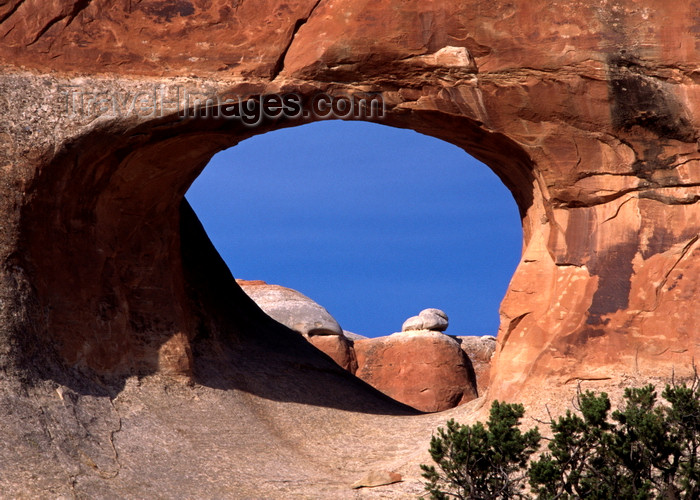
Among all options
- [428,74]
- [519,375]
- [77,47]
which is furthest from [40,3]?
[519,375]

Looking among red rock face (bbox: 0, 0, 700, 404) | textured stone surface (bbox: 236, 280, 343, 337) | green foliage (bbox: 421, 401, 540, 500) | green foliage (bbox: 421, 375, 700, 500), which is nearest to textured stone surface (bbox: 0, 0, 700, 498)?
red rock face (bbox: 0, 0, 700, 404)

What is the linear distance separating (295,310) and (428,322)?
11.3 ft

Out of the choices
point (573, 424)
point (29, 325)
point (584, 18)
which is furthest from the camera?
point (584, 18)

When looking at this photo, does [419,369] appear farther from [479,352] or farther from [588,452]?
[588,452]

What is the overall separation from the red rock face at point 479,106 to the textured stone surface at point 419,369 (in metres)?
10.9

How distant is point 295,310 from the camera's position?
2378cm

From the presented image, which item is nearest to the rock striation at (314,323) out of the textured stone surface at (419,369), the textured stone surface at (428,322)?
the textured stone surface at (419,369)

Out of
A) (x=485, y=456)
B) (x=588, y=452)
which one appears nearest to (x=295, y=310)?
(x=485, y=456)

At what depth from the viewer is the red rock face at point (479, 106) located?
10.4 meters

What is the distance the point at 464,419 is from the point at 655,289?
2867mm

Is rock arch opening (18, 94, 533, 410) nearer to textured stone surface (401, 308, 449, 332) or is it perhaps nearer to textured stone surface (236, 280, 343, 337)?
textured stone surface (236, 280, 343, 337)

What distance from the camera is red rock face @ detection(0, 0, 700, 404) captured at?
1039 cm

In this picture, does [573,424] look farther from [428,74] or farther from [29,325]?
[29,325]

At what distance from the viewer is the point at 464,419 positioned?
11.6 meters
